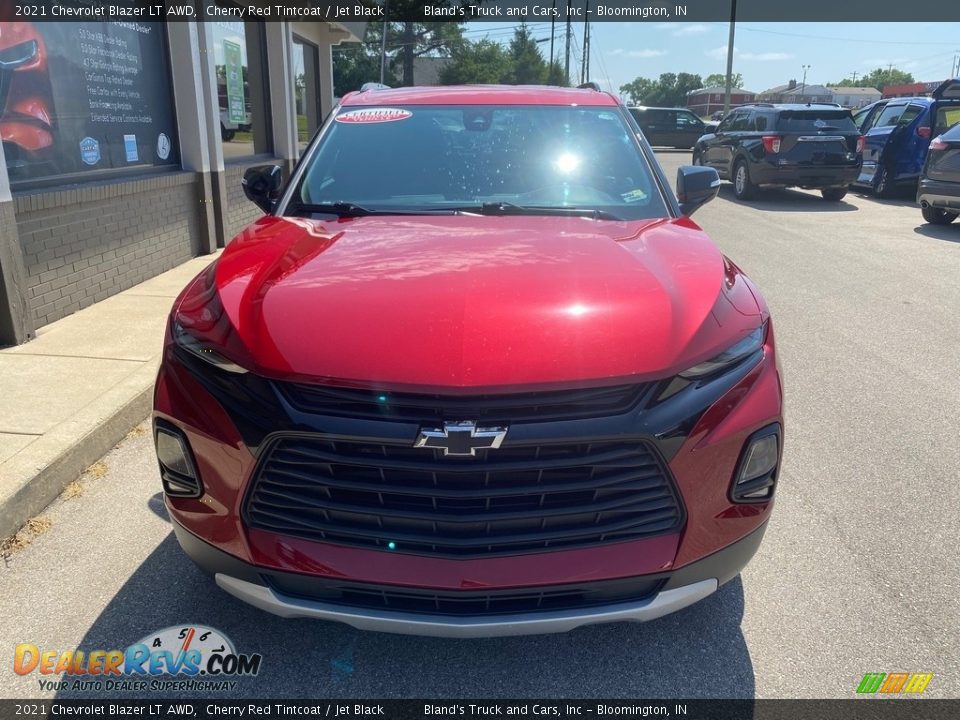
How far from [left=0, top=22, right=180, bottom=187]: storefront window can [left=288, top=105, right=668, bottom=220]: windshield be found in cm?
342

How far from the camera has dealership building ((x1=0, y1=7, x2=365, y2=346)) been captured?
5609mm

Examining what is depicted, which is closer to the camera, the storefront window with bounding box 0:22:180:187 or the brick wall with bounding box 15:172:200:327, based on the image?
the brick wall with bounding box 15:172:200:327

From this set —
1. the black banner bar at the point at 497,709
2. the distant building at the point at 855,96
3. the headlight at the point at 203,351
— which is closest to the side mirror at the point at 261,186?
the headlight at the point at 203,351

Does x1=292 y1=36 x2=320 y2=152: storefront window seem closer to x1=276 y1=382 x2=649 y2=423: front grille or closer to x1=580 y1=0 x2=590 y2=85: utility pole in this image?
x1=276 y1=382 x2=649 y2=423: front grille

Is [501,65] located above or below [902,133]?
above

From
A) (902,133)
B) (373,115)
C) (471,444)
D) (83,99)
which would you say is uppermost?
(83,99)

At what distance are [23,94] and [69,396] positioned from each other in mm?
2993

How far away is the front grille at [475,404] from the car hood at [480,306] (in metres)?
0.04

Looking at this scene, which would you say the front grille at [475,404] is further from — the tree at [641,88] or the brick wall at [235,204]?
the tree at [641,88]

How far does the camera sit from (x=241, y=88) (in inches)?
438

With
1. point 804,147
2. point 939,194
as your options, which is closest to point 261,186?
point 939,194

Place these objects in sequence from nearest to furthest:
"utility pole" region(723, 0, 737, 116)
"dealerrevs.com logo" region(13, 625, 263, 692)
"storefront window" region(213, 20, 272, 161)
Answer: "dealerrevs.com logo" region(13, 625, 263, 692) → "storefront window" region(213, 20, 272, 161) → "utility pole" region(723, 0, 737, 116)

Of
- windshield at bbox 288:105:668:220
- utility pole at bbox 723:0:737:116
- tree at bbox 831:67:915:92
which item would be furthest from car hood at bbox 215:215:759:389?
tree at bbox 831:67:915:92

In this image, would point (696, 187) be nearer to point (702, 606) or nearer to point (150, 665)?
point (702, 606)
